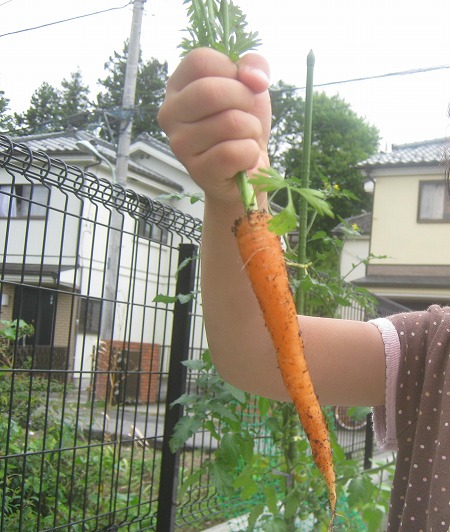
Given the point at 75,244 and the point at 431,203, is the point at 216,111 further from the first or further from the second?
the point at 431,203

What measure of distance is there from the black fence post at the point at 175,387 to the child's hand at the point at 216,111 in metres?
2.41

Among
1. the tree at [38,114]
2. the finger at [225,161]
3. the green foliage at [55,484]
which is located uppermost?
the tree at [38,114]

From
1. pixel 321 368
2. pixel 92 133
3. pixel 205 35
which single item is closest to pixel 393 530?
pixel 321 368

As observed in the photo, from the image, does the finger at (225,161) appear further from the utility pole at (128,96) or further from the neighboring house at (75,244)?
the utility pole at (128,96)

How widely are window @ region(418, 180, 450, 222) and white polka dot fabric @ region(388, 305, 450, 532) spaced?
20949 mm

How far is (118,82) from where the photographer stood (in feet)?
75.9

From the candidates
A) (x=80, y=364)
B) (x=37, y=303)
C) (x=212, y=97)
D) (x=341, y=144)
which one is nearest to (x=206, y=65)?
(x=212, y=97)

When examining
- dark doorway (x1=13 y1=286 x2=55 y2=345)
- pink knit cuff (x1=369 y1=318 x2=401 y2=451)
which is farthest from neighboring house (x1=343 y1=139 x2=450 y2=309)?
pink knit cuff (x1=369 y1=318 x2=401 y2=451)

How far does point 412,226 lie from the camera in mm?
21625

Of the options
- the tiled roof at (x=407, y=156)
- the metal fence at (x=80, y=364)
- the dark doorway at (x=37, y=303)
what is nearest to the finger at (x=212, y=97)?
the metal fence at (x=80, y=364)

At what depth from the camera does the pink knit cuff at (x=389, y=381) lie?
1.45 meters

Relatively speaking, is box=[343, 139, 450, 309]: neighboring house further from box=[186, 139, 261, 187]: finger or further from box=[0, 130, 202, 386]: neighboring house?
box=[186, 139, 261, 187]: finger

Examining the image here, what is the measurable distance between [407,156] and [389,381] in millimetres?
23432

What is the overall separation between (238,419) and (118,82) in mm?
22074
